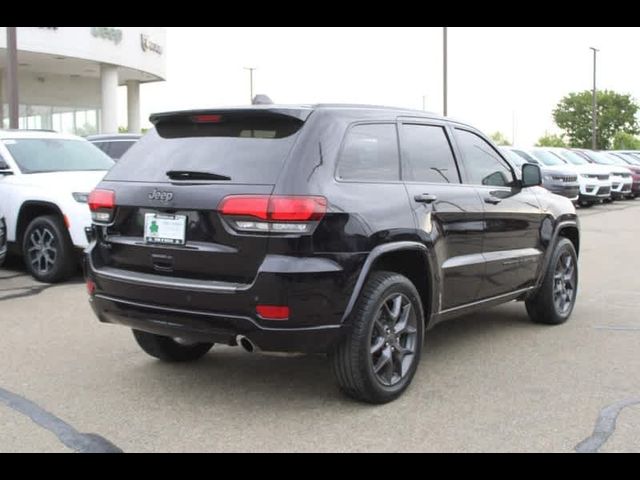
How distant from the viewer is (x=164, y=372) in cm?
512

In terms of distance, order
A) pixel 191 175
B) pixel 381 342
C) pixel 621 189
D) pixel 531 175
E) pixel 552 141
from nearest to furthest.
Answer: pixel 191 175 < pixel 381 342 < pixel 531 175 < pixel 621 189 < pixel 552 141

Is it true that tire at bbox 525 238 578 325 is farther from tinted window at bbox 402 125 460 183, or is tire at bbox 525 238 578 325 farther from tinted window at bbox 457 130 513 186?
tinted window at bbox 402 125 460 183

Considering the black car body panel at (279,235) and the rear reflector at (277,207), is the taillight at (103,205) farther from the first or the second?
the rear reflector at (277,207)

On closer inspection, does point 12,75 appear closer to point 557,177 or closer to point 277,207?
point 557,177

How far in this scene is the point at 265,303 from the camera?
155 inches

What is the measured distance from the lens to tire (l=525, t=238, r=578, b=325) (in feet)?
20.9

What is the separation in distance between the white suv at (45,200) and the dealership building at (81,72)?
21.9 metres

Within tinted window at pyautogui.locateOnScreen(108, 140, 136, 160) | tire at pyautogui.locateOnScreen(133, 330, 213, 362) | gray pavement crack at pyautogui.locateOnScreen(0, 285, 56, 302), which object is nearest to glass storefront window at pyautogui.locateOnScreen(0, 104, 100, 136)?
tinted window at pyautogui.locateOnScreen(108, 140, 136, 160)

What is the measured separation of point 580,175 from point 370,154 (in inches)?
681

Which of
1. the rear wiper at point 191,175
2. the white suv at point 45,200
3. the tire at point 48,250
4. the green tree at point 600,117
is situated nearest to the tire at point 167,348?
the rear wiper at point 191,175

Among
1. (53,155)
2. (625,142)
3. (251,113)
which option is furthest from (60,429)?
(625,142)

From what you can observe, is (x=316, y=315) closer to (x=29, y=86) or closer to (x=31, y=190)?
(x=31, y=190)

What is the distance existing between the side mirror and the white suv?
4.68m
